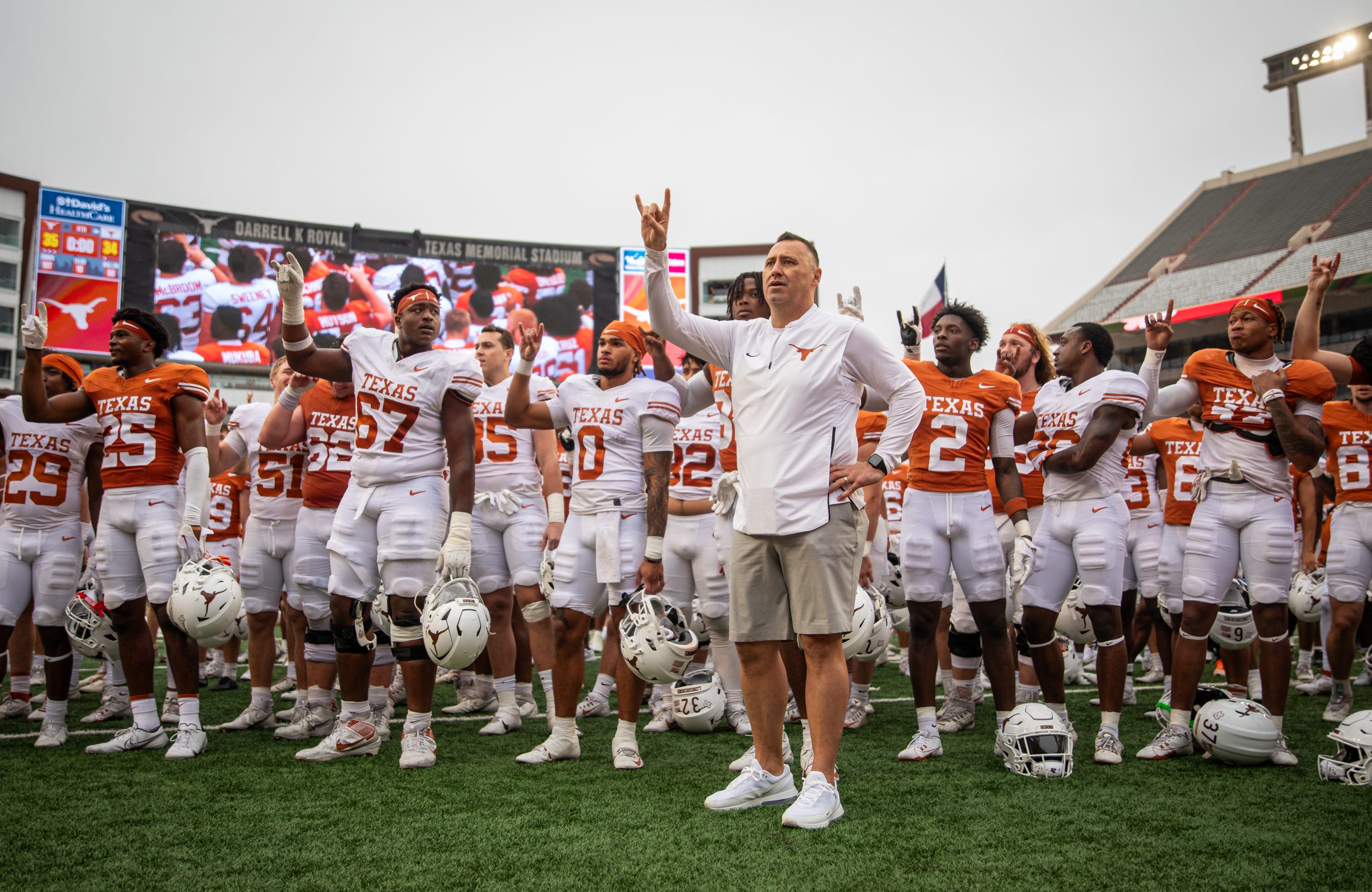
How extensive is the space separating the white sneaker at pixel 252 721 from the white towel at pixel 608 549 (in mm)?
2616

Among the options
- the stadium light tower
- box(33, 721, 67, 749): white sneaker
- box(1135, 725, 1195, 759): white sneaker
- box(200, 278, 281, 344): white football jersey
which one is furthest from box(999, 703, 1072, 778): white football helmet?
the stadium light tower

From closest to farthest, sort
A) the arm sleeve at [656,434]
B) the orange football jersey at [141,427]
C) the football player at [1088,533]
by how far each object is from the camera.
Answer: the football player at [1088,533] → the arm sleeve at [656,434] → the orange football jersey at [141,427]

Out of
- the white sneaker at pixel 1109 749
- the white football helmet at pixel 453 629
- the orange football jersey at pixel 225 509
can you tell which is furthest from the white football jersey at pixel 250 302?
the white sneaker at pixel 1109 749

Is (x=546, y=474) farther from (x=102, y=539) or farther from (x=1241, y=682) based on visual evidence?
(x=1241, y=682)

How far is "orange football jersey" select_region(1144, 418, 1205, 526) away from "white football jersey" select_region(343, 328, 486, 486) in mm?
5471

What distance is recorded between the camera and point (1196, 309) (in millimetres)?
29828

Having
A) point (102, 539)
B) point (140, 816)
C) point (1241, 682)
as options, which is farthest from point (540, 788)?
point (1241, 682)

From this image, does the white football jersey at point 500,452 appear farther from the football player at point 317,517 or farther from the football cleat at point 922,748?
the football cleat at point 922,748

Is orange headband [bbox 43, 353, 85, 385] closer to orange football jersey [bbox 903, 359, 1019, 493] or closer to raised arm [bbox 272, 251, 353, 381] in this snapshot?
raised arm [bbox 272, 251, 353, 381]

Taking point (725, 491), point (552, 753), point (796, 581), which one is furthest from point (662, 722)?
point (796, 581)

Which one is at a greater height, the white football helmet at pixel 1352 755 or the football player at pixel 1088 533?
the football player at pixel 1088 533

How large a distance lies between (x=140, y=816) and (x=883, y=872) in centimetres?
308

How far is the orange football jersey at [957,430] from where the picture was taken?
18.2ft

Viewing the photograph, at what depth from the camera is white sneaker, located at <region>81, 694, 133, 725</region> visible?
652cm
